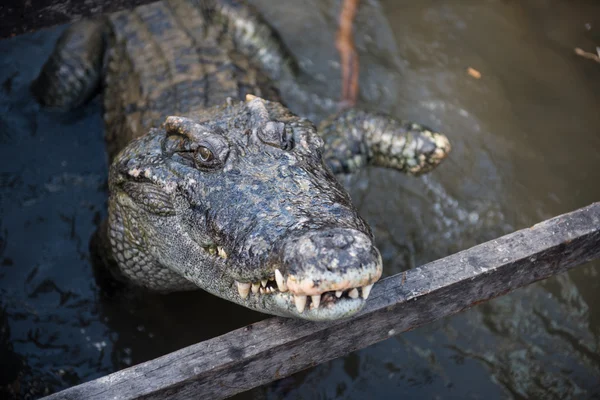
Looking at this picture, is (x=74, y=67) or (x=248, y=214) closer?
(x=248, y=214)

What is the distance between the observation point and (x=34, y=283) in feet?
11.6

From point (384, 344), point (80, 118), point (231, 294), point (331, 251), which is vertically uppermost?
point (331, 251)

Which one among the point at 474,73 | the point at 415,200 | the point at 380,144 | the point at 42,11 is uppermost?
the point at 42,11

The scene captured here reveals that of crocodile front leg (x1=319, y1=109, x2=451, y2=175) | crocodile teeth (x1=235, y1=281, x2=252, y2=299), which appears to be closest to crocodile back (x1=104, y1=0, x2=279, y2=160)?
crocodile front leg (x1=319, y1=109, x2=451, y2=175)

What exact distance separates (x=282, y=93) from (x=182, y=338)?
6.98 feet

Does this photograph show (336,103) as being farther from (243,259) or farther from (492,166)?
(243,259)

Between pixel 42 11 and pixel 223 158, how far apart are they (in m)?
1.10

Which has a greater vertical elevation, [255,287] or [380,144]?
[255,287]

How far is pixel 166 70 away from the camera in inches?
144

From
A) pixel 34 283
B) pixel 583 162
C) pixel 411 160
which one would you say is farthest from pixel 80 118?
pixel 583 162

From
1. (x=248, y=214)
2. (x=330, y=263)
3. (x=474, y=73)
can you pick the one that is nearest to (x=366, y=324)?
(x=330, y=263)

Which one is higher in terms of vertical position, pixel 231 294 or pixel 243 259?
pixel 243 259

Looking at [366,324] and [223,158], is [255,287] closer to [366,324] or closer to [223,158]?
[366,324]

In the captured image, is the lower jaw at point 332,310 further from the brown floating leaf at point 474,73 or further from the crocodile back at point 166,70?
the brown floating leaf at point 474,73
